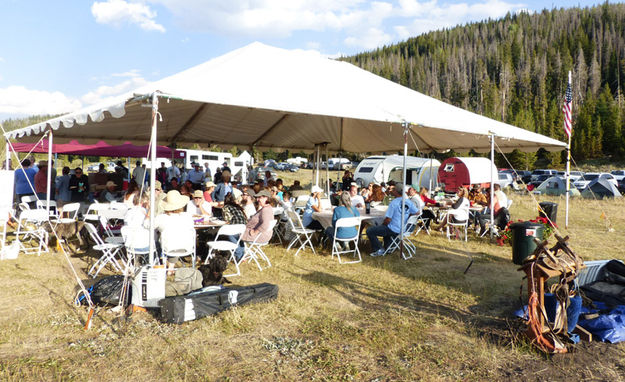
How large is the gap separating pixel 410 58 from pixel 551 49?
33.7m

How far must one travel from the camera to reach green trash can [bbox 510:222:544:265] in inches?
233

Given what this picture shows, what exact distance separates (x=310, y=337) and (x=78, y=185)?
756 cm

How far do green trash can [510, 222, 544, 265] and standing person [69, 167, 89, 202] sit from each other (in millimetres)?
8471

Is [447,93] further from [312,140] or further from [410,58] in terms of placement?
[312,140]

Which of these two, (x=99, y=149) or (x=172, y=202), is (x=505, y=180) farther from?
(x=172, y=202)

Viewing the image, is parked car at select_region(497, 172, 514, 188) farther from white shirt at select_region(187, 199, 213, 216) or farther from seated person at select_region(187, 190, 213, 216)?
seated person at select_region(187, 190, 213, 216)

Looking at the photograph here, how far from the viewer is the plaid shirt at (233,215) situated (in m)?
5.78

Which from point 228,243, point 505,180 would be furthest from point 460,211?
point 505,180

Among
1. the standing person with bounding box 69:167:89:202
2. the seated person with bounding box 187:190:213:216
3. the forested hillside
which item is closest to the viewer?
the seated person with bounding box 187:190:213:216

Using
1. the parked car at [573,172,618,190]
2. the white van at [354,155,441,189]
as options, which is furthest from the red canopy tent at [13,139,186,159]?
the parked car at [573,172,618,190]

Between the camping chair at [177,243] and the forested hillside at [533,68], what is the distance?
49485 mm

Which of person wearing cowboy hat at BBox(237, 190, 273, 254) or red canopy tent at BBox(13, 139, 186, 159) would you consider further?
red canopy tent at BBox(13, 139, 186, 159)

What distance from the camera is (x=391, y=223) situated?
6.52 metres

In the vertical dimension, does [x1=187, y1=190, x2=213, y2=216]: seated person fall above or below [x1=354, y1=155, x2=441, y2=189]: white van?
below
